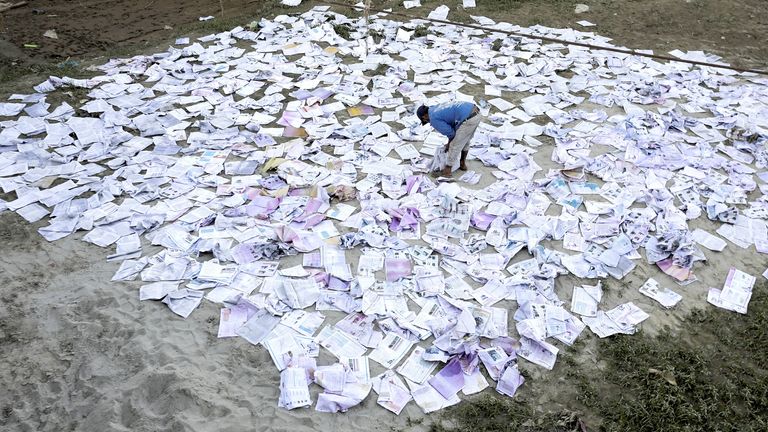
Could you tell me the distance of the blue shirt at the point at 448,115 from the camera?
A: 4.30 meters

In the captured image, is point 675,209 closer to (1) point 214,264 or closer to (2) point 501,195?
(2) point 501,195

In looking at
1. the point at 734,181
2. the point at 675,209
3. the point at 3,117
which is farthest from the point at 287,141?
the point at 734,181

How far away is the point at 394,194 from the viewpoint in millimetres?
4418

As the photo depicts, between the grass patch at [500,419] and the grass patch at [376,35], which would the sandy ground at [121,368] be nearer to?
the grass patch at [500,419]

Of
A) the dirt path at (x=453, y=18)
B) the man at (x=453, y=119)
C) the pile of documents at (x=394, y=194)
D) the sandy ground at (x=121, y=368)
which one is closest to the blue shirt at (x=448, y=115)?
the man at (x=453, y=119)

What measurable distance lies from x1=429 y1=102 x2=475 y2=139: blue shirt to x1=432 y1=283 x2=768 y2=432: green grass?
206 centimetres

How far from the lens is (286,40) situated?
716cm

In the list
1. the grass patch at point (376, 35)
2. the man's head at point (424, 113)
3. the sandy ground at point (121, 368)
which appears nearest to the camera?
the sandy ground at point (121, 368)

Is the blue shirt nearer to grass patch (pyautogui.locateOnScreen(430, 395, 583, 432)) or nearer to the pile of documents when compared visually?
the pile of documents

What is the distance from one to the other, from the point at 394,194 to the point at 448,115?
2.67 ft

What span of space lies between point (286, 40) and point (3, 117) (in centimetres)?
351

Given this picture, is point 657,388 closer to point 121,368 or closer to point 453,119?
point 453,119

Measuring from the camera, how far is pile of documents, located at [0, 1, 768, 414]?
10.8 feet

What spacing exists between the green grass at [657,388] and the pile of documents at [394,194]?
13cm
